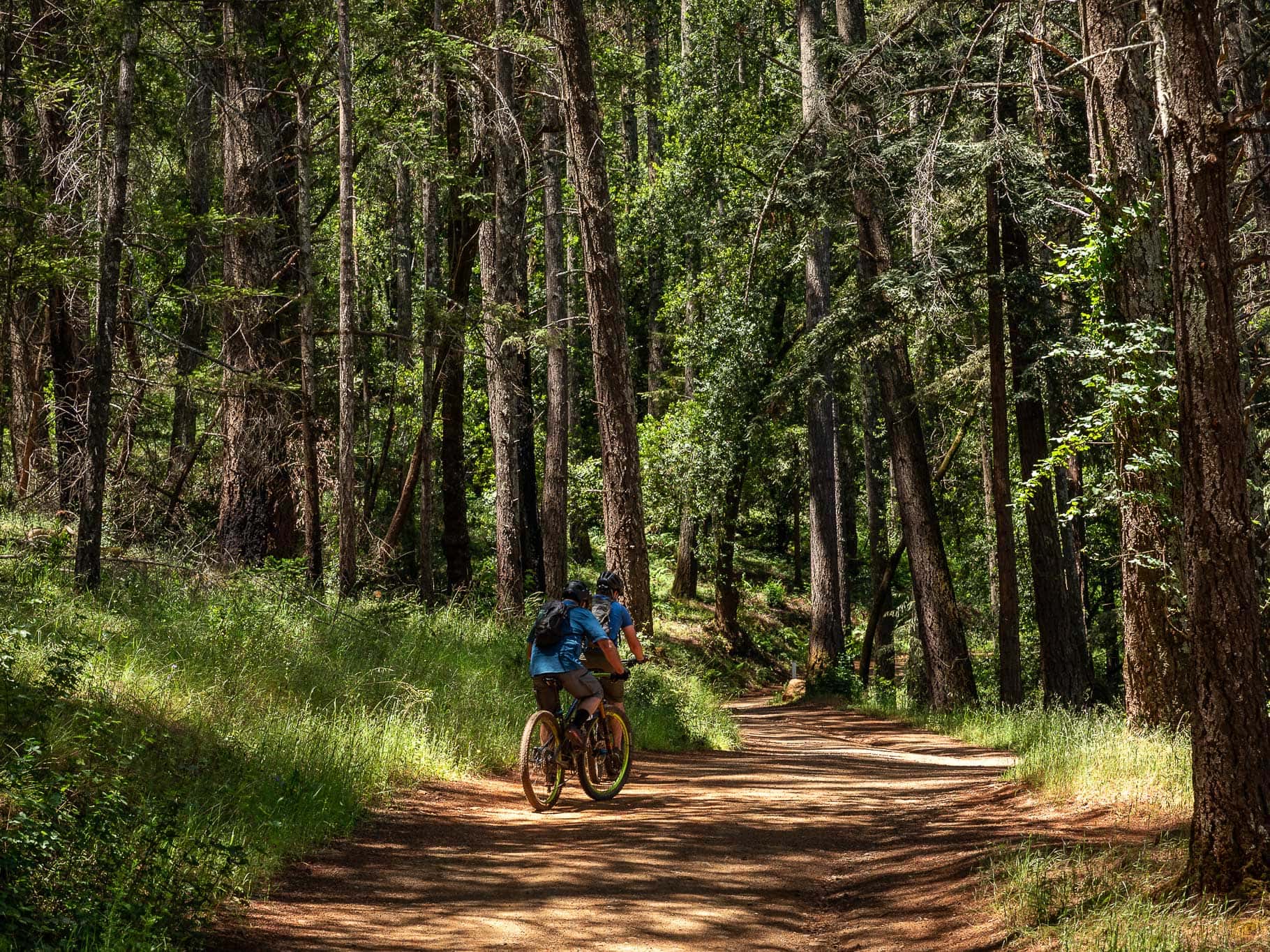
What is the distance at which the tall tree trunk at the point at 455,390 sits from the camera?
1948cm

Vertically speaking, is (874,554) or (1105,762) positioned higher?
(874,554)

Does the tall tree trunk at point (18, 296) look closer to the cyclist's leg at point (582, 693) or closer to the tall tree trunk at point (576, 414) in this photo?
the cyclist's leg at point (582, 693)

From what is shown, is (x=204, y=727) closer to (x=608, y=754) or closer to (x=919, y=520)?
(x=608, y=754)

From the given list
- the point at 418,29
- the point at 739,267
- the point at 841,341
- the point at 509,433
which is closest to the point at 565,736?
the point at 509,433

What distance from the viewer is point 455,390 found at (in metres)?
19.9

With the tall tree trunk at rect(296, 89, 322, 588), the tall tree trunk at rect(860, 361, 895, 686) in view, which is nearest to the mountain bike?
the tall tree trunk at rect(296, 89, 322, 588)

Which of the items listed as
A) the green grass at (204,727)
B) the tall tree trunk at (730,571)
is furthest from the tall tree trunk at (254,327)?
the tall tree trunk at (730,571)

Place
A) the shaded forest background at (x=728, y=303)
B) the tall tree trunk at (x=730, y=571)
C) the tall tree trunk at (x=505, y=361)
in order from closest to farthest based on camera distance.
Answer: the shaded forest background at (x=728, y=303)
the tall tree trunk at (x=505, y=361)
the tall tree trunk at (x=730, y=571)

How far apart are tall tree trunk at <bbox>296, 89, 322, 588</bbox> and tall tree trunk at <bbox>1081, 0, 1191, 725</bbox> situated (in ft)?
32.9

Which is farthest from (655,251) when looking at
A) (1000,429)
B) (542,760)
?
(542,760)

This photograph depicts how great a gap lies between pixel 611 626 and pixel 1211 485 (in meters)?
6.62

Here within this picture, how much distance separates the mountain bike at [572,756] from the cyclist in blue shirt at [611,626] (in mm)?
517

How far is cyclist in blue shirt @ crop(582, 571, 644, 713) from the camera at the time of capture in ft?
35.2

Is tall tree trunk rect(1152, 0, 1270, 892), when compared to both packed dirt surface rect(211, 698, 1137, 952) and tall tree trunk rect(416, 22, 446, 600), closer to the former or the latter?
packed dirt surface rect(211, 698, 1137, 952)
